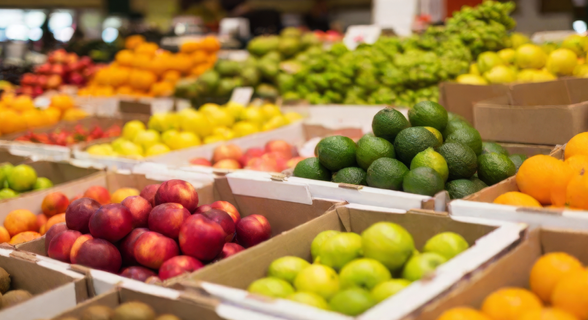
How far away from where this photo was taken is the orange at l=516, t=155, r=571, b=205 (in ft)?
5.25

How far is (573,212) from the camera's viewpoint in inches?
52.6

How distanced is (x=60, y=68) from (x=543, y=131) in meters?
5.08

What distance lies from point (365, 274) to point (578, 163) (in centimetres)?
95

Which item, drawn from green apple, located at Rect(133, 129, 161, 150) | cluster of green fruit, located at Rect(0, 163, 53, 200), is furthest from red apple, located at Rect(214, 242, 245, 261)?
green apple, located at Rect(133, 129, 161, 150)

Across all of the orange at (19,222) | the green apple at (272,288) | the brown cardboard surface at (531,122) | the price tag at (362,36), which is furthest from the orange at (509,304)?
the price tag at (362,36)

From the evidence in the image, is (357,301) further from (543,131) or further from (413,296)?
(543,131)

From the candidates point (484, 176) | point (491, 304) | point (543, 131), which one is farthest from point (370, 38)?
point (491, 304)

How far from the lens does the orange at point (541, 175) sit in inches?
63.0

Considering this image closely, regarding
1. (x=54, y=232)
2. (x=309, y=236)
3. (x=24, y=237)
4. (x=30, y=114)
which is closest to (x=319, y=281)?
(x=309, y=236)

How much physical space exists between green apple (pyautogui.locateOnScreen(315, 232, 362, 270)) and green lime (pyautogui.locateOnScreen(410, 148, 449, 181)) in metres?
0.41

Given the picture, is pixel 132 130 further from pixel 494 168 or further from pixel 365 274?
pixel 365 274

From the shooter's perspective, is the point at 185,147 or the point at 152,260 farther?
the point at 185,147

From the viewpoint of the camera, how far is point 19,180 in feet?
7.91

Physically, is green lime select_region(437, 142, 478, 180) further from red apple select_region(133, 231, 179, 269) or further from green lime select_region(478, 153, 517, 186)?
red apple select_region(133, 231, 179, 269)
